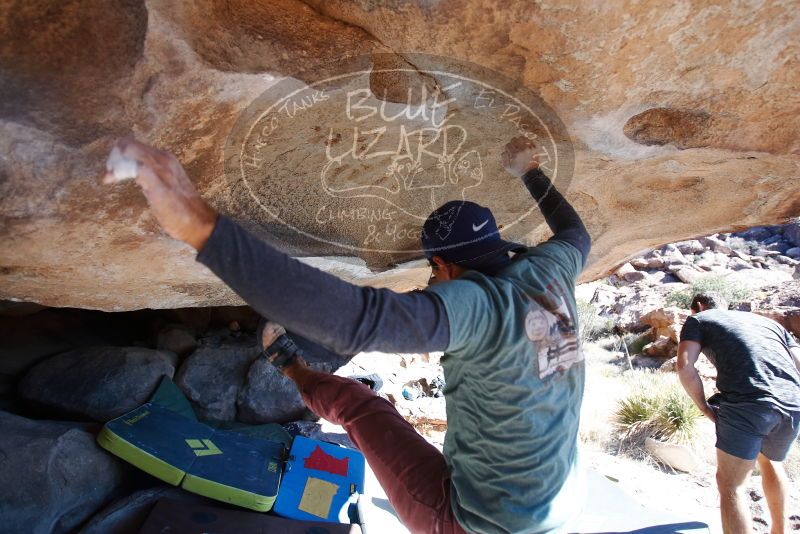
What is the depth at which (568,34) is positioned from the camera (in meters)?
1.51

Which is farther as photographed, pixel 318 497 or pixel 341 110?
pixel 318 497

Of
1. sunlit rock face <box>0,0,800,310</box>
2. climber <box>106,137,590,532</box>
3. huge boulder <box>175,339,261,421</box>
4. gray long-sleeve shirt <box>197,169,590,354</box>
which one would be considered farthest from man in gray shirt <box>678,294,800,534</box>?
huge boulder <box>175,339,261,421</box>

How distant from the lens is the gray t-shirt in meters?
2.91

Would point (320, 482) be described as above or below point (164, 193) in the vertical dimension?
below

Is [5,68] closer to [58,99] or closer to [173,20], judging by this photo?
[58,99]

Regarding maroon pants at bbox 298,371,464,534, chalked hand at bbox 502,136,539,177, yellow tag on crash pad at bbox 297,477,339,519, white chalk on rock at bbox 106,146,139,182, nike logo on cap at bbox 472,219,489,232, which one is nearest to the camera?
white chalk on rock at bbox 106,146,139,182

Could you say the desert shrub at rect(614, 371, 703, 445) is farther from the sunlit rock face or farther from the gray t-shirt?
the sunlit rock face

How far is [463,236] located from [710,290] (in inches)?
492

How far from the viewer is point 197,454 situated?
2.67 metres

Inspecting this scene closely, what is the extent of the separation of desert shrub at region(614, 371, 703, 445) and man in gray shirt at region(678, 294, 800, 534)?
7.27 feet

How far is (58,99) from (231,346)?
2858 millimetres

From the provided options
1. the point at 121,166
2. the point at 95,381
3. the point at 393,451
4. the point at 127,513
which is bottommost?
the point at 127,513

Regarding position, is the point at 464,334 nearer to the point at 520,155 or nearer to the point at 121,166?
the point at 121,166
